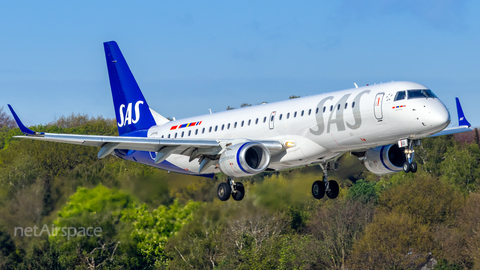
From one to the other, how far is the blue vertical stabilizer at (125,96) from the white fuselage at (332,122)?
6.72m

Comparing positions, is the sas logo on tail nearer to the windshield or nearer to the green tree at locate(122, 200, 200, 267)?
the green tree at locate(122, 200, 200, 267)

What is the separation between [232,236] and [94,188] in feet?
62.1

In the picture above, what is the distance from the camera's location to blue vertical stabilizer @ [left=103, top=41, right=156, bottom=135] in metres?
38.8

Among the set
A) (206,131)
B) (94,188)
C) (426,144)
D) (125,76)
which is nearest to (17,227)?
(94,188)

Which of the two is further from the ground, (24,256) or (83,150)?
(83,150)

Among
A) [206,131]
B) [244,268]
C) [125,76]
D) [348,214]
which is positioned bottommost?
[244,268]

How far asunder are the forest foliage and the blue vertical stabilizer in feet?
10.9

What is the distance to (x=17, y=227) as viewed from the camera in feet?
144

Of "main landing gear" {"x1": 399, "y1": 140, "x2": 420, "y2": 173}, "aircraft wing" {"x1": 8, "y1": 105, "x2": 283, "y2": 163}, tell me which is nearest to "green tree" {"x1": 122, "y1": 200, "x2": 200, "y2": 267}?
"aircraft wing" {"x1": 8, "y1": 105, "x2": 283, "y2": 163}

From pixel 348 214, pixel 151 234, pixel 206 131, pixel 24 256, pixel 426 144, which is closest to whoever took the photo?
pixel 206 131

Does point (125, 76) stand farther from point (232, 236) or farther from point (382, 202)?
point (382, 202)
